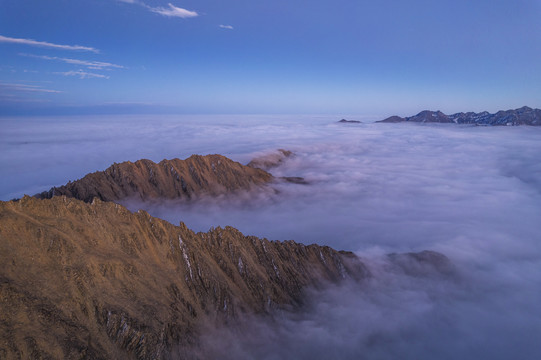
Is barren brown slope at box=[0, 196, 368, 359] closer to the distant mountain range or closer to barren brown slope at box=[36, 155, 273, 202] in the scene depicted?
the distant mountain range

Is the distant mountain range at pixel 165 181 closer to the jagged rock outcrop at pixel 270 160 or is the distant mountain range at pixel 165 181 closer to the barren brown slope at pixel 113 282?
the jagged rock outcrop at pixel 270 160

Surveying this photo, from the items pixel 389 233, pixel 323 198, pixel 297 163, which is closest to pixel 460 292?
pixel 389 233

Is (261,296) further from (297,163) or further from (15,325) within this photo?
(297,163)

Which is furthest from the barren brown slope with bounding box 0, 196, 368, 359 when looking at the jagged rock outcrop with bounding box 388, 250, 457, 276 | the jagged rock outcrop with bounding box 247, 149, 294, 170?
the jagged rock outcrop with bounding box 247, 149, 294, 170

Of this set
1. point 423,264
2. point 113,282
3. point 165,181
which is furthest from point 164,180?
point 423,264

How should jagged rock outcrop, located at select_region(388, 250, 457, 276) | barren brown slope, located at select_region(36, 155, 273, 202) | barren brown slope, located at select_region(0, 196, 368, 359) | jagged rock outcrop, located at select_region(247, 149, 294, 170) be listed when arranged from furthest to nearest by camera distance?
jagged rock outcrop, located at select_region(247, 149, 294, 170) → barren brown slope, located at select_region(36, 155, 273, 202) → jagged rock outcrop, located at select_region(388, 250, 457, 276) → barren brown slope, located at select_region(0, 196, 368, 359)

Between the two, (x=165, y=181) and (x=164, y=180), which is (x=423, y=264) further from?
(x=164, y=180)
